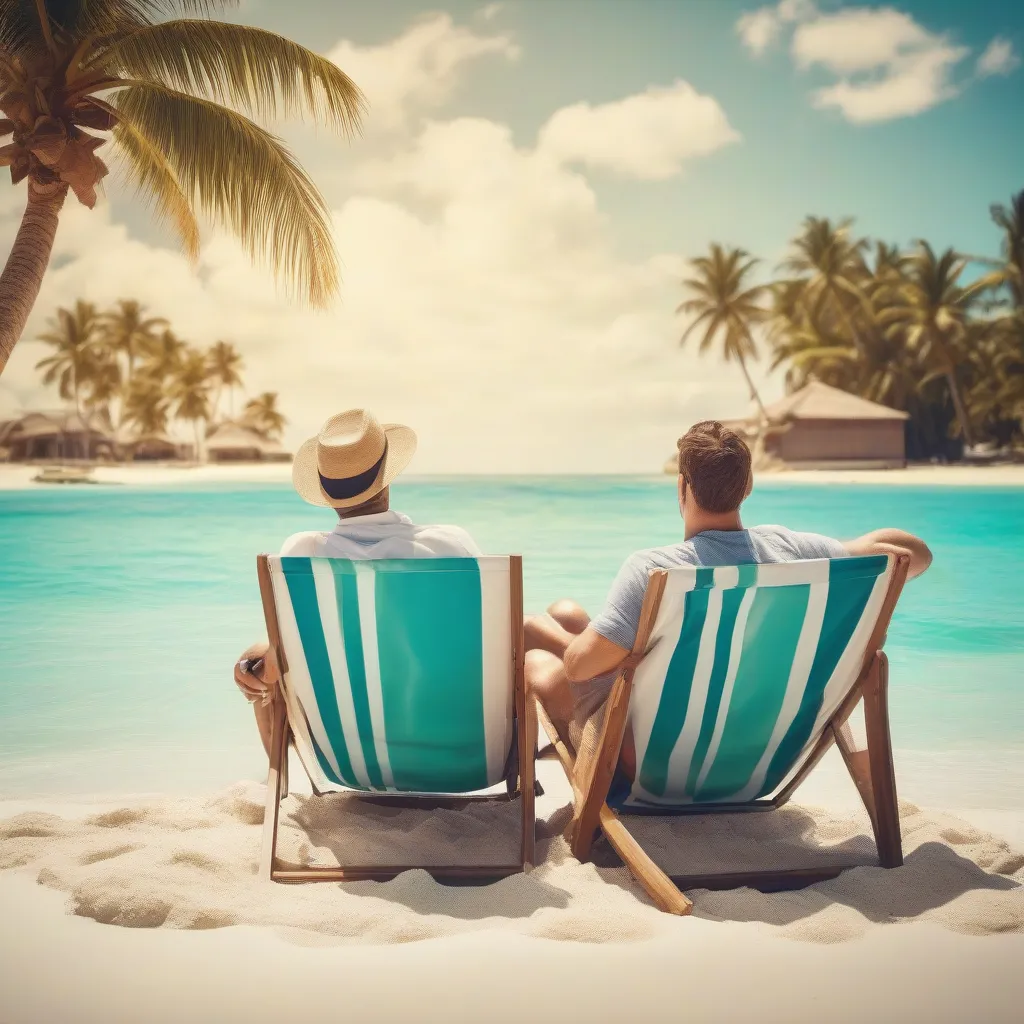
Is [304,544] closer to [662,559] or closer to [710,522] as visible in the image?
[662,559]

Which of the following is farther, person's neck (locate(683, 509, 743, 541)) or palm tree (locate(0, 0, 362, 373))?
palm tree (locate(0, 0, 362, 373))

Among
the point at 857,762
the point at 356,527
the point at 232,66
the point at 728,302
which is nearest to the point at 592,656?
the point at 356,527

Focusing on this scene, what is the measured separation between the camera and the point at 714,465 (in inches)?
75.9

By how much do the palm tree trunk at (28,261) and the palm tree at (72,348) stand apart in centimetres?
3808

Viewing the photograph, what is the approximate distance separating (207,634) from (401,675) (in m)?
5.41

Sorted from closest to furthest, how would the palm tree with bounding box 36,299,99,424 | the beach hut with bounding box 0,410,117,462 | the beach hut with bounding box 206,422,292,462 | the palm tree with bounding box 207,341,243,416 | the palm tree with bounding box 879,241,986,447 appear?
the palm tree with bounding box 879,241,986,447
the beach hut with bounding box 0,410,117,462
the palm tree with bounding box 36,299,99,424
the beach hut with bounding box 206,422,292,462
the palm tree with bounding box 207,341,243,416

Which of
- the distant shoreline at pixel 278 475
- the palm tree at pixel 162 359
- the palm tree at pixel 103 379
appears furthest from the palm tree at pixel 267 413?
the palm tree at pixel 103 379

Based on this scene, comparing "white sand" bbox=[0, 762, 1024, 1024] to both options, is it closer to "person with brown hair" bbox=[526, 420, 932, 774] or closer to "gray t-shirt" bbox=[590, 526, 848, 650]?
"person with brown hair" bbox=[526, 420, 932, 774]

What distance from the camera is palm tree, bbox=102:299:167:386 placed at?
144ft

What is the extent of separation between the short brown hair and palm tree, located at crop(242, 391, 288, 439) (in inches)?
2258

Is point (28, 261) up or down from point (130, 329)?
down

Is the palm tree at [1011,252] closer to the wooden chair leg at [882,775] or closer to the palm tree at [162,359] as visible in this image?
the wooden chair leg at [882,775]

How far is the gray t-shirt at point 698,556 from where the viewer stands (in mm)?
1887

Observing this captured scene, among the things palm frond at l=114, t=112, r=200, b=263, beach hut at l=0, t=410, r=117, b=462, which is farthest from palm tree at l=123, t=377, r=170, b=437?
palm frond at l=114, t=112, r=200, b=263
